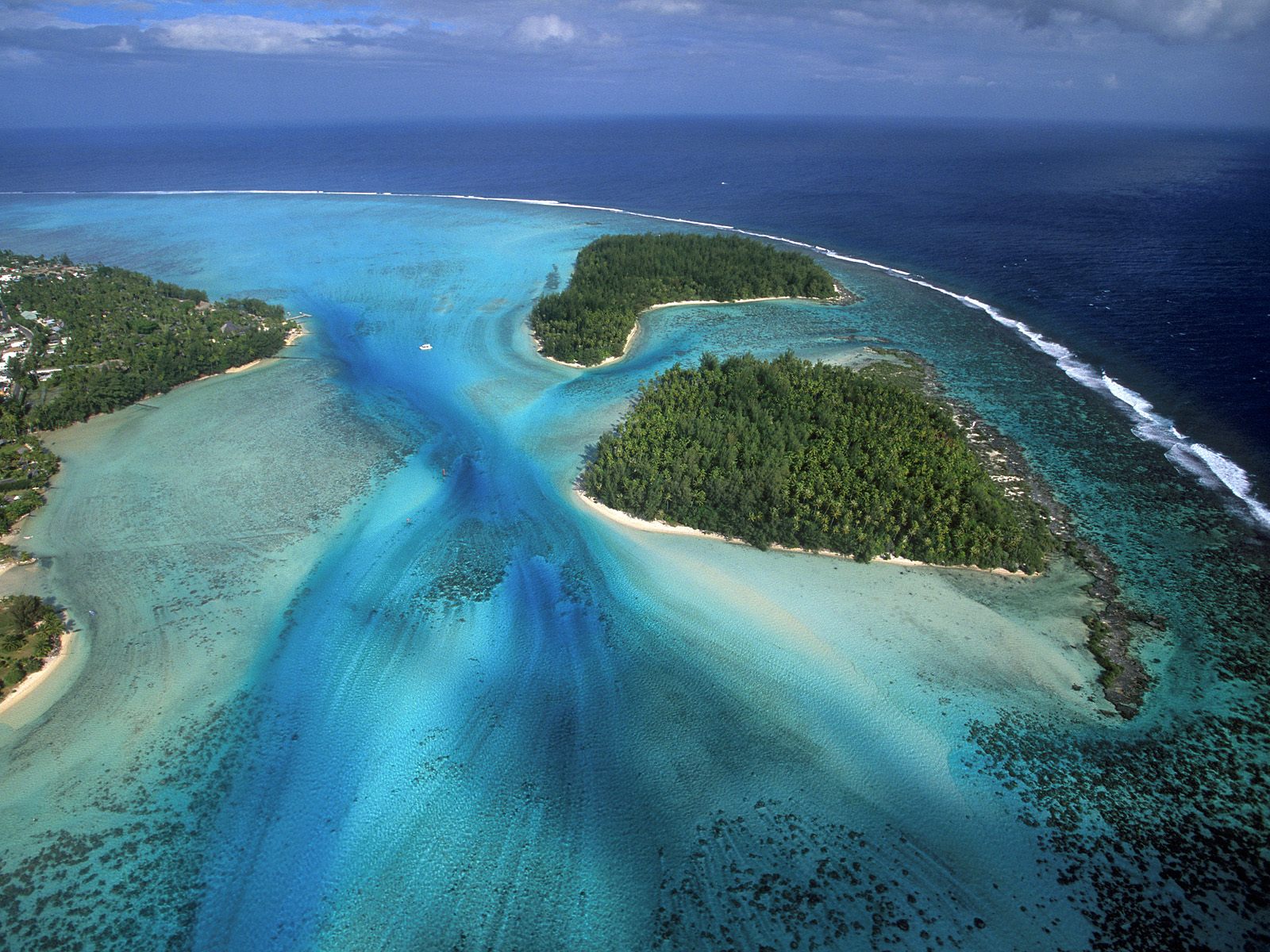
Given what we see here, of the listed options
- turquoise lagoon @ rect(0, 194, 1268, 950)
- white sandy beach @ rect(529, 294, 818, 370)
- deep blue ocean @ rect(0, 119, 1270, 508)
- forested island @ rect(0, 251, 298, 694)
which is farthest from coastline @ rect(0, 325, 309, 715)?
deep blue ocean @ rect(0, 119, 1270, 508)

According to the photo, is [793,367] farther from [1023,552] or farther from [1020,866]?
[1020,866]

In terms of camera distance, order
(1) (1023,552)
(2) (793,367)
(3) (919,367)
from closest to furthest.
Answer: (1) (1023,552) → (2) (793,367) → (3) (919,367)

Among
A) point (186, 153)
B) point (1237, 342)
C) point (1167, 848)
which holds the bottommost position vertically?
point (1167, 848)

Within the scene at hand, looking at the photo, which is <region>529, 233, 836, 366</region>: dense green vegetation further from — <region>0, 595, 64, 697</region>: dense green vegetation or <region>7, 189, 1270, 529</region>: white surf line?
<region>0, 595, 64, 697</region>: dense green vegetation

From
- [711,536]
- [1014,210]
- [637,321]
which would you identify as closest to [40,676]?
[711,536]

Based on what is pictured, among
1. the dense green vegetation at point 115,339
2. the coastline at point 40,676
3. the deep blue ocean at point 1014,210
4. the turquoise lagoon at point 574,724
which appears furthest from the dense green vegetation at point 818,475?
the dense green vegetation at point 115,339

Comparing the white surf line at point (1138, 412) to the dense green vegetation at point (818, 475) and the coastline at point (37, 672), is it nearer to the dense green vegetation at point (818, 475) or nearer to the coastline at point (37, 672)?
the dense green vegetation at point (818, 475)

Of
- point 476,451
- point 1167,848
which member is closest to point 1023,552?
point 1167,848
